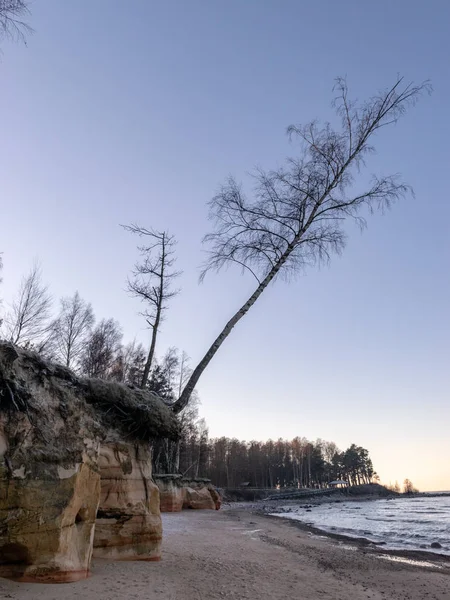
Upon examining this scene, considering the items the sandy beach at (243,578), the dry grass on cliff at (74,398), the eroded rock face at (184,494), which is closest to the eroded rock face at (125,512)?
the sandy beach at (243,578)

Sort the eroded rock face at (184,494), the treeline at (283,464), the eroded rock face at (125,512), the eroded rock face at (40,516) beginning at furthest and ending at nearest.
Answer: the treeline at (283,464)
the eroded rock face at (184,494)
the eroded rock face at (125,512)
the eroded rock face at (40,516)

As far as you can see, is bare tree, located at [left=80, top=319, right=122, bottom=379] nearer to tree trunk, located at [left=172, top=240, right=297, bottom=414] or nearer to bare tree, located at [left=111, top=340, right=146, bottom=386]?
bare tree, located at [left=111, top=340, right=146, bottom=386]

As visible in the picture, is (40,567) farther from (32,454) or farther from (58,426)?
(58,426)

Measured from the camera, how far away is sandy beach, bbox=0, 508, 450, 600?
583cm

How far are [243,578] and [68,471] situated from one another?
437 cm

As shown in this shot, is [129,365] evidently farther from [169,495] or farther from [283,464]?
[283,464]

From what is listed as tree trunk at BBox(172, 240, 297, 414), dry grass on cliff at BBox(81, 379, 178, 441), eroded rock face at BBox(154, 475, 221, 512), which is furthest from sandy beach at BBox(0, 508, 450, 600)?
eroded rock face at BBox(154, 475, 221, 512)

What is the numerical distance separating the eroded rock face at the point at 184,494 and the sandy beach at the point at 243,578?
13.9m

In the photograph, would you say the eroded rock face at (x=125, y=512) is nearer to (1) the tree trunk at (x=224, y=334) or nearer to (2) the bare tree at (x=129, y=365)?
(1) the tree trunk at (x=224, y=334)

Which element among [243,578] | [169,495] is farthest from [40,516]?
[169,495]

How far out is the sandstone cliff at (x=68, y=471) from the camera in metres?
5.45

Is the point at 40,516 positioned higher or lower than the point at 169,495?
higher

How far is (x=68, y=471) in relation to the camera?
6148 mm

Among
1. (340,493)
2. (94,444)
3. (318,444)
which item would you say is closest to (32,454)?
(94,444)
